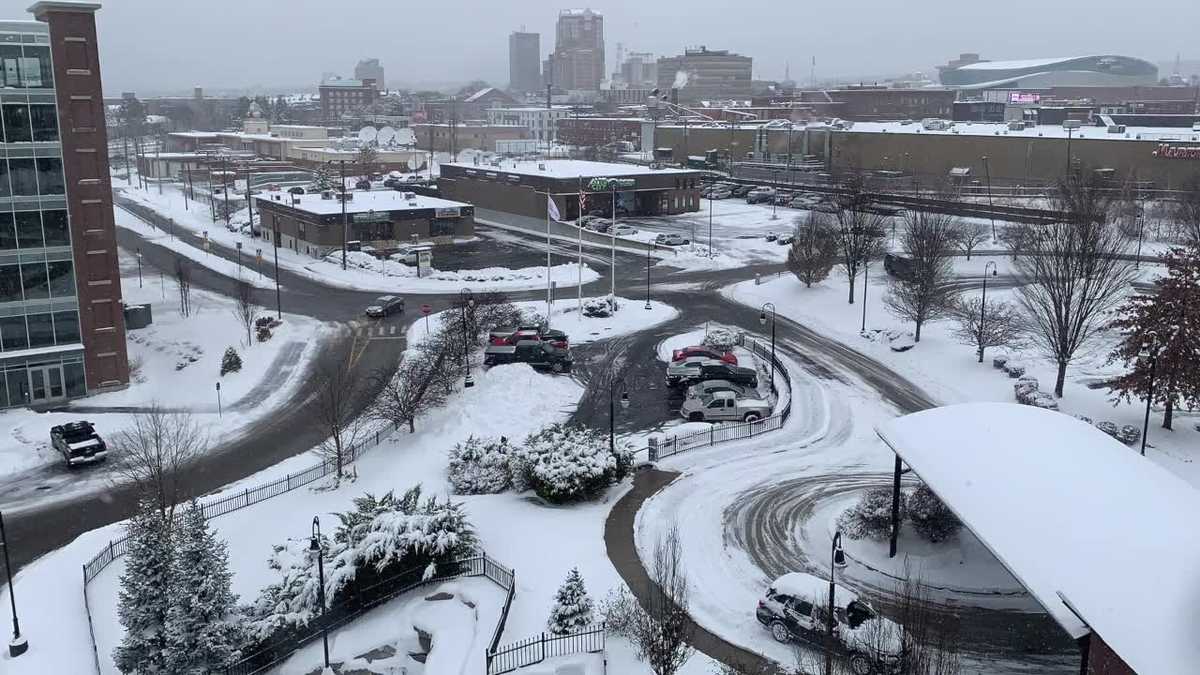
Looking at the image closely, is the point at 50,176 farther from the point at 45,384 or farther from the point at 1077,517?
the point at 1077,517

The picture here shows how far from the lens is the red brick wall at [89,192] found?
3634 centimetres

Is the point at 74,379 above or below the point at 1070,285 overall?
below

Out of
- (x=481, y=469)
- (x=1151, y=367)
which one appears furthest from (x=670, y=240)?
(x=481, y=469)

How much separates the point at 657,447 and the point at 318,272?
38678 millimetres

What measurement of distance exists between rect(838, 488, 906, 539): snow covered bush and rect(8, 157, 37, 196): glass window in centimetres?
3158

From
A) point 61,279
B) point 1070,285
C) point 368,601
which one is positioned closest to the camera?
point 368,601

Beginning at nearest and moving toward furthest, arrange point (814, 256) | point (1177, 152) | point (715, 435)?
point (715, 435)
point (814, 256)
point (1177, 152)

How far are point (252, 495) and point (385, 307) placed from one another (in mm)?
22232

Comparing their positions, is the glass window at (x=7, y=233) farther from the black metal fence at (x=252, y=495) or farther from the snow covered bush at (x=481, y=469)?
the snow covered bush at (x=481, y=469)

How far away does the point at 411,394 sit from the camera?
3133 centimetres

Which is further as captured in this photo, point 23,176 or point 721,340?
point 721,340

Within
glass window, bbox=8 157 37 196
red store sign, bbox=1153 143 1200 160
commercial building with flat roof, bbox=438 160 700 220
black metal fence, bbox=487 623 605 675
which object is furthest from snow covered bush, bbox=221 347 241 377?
red store sign, bbox=1153 143 1200 160

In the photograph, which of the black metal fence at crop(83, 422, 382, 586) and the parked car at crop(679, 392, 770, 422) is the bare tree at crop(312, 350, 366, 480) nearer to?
the black metal fence at crop(83, 422, 382, 586)

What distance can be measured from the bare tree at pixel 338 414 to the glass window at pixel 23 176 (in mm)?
12468
